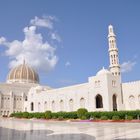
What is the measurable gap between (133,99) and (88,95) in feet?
25.2

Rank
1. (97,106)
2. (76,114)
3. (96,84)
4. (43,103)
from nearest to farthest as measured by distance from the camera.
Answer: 1. (76,114)
2. (96,84)
3. (97,106)
4. (43,103)

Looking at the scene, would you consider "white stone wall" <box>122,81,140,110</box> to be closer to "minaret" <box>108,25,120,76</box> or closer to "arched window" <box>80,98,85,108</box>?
"minaret" <box>108,25,120,76</box>

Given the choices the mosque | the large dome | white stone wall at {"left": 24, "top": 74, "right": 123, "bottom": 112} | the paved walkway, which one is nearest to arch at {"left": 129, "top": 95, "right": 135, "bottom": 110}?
the mosque

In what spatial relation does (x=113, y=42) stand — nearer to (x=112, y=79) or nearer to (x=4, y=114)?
(x=112, y=79)

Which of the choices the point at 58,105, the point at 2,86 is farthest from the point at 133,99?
the point at 2,86

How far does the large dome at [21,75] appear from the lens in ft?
226

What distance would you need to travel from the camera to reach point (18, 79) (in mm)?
69000

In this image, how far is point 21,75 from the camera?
226 feet

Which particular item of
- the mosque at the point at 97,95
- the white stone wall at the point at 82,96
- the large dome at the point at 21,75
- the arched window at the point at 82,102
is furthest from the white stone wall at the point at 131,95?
the large dome at the point at 21,75

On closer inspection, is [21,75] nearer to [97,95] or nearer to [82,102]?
[82,102]

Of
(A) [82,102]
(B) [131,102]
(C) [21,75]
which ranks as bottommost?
(B) [131,102]

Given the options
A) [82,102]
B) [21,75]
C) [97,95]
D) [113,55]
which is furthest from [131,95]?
[21,75]

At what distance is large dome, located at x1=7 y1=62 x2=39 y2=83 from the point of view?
68750 millimetres

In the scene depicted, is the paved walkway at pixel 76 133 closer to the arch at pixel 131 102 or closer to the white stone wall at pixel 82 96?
the arch at pixel 131 102
